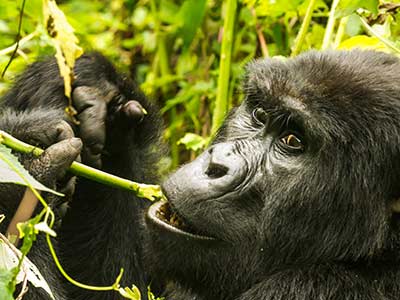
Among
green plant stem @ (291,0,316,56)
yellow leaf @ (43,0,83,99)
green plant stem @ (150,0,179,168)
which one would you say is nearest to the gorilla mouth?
yellow leaf @ (43,0,83,99)

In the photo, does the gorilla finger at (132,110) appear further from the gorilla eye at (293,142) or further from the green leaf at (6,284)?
the green leaf at (6,284)

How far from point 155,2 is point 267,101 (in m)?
2.83

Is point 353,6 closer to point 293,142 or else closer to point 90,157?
point 293,142

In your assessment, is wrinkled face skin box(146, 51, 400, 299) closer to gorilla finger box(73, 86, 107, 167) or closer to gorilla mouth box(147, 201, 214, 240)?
gorilla mouth box(147, 201, 214, 240)

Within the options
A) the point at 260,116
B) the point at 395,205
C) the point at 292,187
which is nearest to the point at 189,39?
the point at 260,116

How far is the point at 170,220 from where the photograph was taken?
279 cm

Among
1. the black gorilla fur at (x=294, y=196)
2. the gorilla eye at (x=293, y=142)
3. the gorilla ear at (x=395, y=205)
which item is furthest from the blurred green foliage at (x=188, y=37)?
the gorilla ear at (x=395, y=205)

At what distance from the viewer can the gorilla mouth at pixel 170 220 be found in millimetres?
2730

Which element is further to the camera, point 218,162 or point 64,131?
point 64,131

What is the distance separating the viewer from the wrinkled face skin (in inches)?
105

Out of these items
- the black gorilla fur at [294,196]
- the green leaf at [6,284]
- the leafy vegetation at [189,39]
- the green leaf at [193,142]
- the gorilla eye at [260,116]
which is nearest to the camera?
the green leaf at [6,284]

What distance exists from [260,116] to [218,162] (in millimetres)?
283

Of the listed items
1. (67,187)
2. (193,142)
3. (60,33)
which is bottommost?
(193,142)

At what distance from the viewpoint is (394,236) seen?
2689 mm
